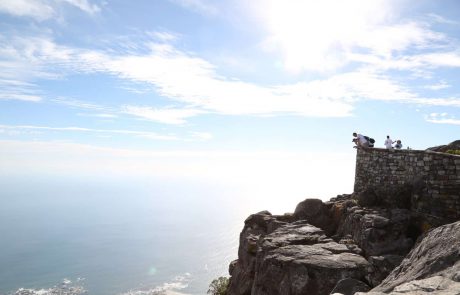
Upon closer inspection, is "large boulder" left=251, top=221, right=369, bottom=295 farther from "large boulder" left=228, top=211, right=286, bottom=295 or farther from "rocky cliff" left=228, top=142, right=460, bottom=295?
"large boulder" left=228, top=211, right=286, bottom=295

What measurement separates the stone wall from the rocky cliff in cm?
33

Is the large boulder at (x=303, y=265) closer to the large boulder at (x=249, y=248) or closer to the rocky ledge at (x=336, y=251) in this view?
the rocky ledge at (x=336, y=251)

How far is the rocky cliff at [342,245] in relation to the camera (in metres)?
22.1

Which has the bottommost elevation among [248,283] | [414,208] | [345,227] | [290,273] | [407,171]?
[248,283]

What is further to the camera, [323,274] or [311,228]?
[311,228]

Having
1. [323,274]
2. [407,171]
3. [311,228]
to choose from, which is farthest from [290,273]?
[407,171]

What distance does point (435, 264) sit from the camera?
1112 cm

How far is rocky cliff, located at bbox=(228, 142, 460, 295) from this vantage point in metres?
22.1

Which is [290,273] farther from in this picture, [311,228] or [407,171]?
[407,171]

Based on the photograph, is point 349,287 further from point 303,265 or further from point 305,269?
point 303,265

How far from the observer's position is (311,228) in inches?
1211

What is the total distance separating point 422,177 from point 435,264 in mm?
19654

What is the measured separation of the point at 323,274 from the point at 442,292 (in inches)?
579

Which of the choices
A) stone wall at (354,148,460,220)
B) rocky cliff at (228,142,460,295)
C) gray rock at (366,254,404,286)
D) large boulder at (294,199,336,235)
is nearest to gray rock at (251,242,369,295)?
rocky cliff at (228,142,460,295)
